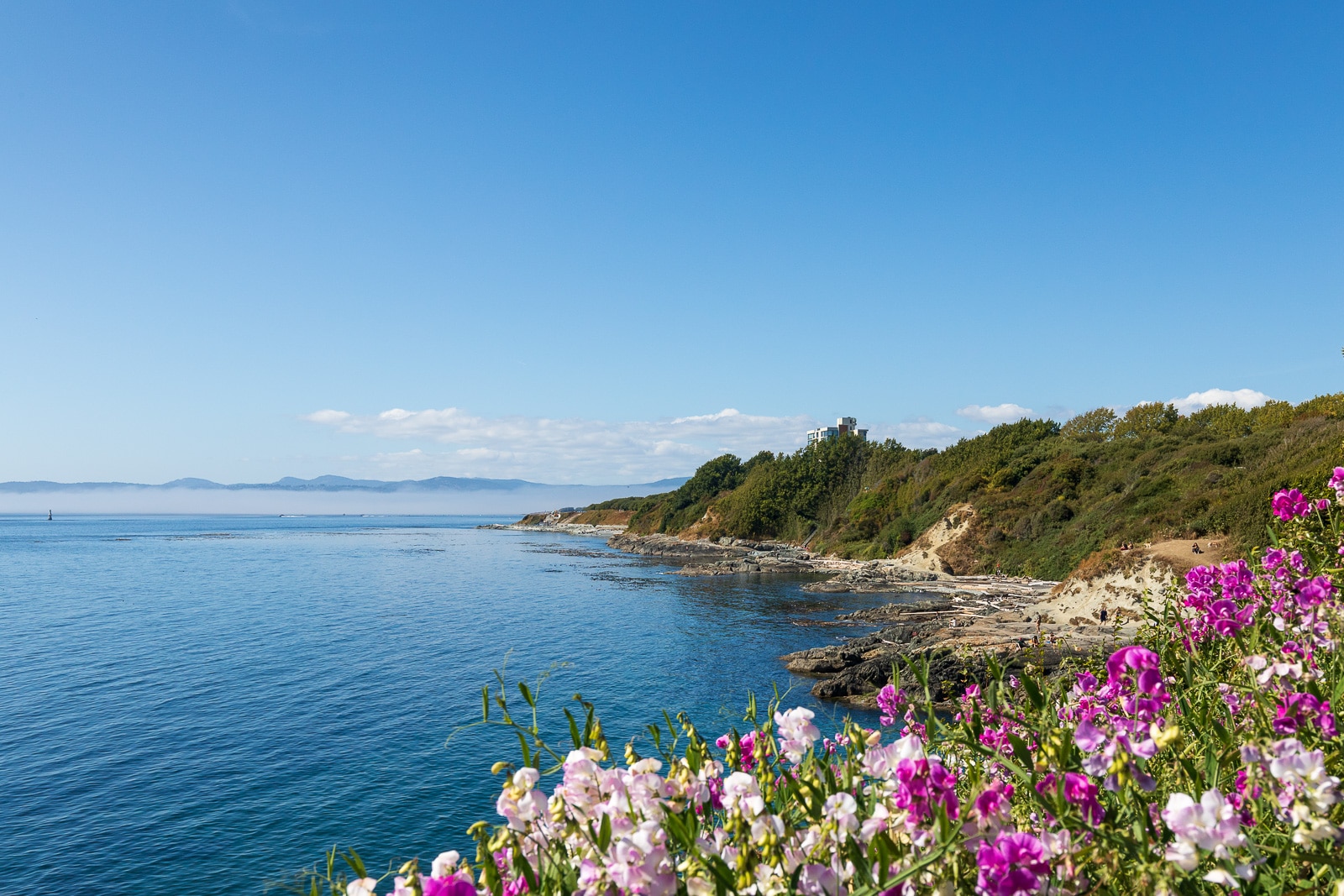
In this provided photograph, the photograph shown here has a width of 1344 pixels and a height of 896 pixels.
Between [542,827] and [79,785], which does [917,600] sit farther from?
[542,827]

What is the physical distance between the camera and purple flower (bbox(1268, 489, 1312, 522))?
5243 millimetres

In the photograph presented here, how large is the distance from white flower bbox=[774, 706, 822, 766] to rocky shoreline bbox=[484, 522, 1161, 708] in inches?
106

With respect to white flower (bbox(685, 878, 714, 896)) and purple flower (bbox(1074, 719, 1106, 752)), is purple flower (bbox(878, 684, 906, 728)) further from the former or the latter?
white flower (bbox(685, 878, 714, 896))

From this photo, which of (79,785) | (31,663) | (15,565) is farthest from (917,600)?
(15,565)

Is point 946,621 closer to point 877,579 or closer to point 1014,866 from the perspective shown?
point 877,579

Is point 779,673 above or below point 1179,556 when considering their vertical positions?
below

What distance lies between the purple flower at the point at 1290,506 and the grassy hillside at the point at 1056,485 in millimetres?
15686

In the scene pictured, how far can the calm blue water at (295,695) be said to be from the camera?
1481cm

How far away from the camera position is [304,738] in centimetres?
2061

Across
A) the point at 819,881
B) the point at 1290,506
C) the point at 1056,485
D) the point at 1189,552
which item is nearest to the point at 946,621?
the point at 1189,552

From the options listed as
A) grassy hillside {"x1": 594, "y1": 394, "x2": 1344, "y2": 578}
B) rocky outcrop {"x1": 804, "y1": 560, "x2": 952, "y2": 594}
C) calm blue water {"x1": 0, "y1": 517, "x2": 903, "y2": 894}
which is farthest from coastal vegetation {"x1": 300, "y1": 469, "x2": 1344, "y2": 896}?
rocky outcrop {"x1": 804, "y1": 560, "x2": 952, "y2": 594}

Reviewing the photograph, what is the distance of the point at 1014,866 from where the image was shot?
2361 mm

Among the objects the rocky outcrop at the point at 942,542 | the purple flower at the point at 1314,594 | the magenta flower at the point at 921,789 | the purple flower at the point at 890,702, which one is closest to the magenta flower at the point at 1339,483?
the purple flower at the point at 1314,594

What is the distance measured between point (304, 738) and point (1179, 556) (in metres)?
33.0
